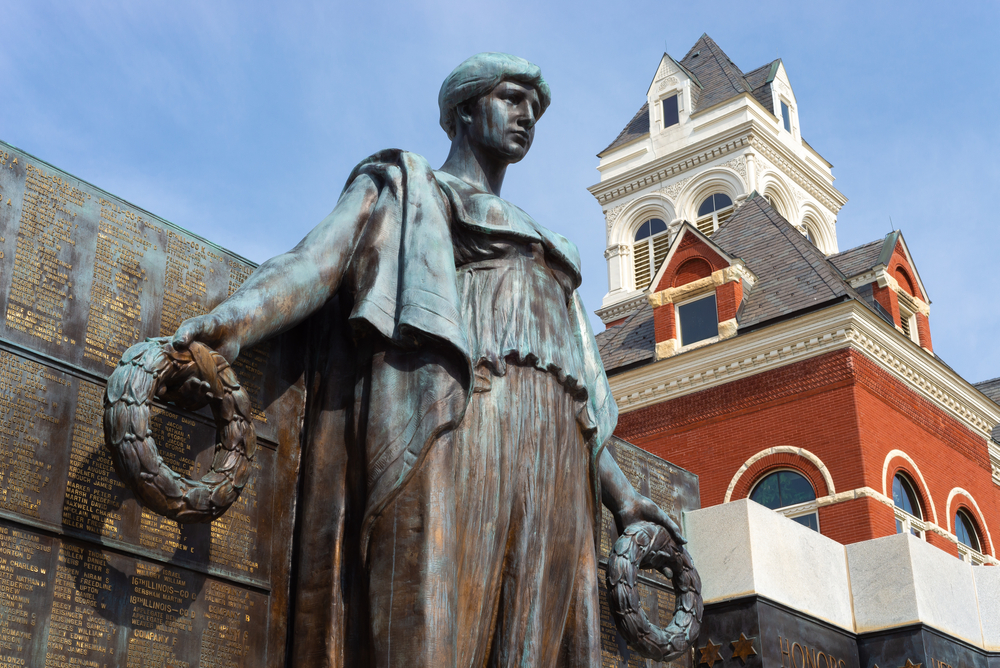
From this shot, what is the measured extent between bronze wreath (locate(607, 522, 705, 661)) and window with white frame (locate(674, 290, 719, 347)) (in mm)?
18453

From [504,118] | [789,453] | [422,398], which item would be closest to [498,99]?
[504,118]

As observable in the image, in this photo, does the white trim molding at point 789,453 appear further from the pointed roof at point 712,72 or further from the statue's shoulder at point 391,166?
the pointed roof at point 712,72

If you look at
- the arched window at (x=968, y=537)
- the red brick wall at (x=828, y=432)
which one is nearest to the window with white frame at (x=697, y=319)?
the red brick wall at (x=828, y=432)

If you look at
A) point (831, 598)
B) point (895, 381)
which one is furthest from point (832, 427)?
point (831, 598)

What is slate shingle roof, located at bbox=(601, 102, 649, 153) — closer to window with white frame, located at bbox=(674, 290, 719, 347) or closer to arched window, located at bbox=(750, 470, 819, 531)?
window with white frame, located at bbox=(674, 290, 719, 347)

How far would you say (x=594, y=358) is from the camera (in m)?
4.97

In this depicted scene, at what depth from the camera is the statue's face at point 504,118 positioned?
482 centimetres

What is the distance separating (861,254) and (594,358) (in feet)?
74.9

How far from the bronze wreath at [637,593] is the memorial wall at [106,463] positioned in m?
1.45

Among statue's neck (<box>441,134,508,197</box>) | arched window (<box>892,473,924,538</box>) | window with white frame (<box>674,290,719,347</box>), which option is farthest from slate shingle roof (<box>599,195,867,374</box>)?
statue's neck (<box>441,134,508,197</box>)

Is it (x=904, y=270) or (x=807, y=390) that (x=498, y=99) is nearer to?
(x=807, y=390)

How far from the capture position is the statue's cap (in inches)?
187

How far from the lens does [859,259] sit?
26.3m

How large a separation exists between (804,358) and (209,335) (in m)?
19.6
